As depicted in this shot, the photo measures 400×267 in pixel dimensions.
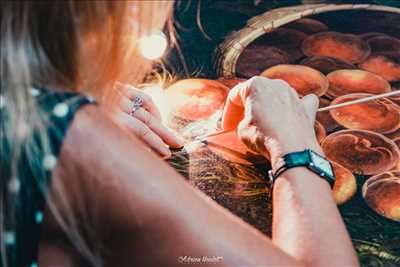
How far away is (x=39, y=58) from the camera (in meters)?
0.70

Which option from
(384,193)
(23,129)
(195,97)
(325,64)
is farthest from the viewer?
(325,64)

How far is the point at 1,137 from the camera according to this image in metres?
0.69

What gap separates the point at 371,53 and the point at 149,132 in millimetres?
705

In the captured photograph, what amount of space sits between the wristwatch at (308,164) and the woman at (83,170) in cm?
26

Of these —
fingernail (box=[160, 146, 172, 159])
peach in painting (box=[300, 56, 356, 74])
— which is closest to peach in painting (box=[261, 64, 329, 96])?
peach in painting (box=[300, 56, 356, 74])

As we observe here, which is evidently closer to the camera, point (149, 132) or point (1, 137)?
point (1, 137)

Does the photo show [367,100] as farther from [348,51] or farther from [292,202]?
[292,202]

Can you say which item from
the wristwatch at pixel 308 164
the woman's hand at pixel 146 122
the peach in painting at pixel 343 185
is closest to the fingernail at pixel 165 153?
the woman's hand at pixel 146 122

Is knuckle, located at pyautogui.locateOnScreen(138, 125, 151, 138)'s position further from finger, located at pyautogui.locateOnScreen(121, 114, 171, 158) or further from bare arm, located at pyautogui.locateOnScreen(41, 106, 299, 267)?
bare arm, located at pyautogui.locateOnScreen(41, 106, 299, 267)

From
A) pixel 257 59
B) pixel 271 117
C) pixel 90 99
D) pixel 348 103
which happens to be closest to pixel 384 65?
pixel 348 103

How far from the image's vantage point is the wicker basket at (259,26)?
5.08 feet

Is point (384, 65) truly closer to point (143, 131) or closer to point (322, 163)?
point (322, 163)

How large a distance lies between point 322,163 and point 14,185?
0.63 m

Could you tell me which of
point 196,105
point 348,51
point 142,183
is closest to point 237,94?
point 196,105
